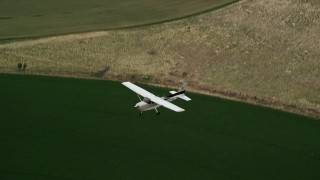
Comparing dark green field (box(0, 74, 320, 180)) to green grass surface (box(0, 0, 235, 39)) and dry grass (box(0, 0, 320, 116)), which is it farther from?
green grass surface (box(0, 0, 235, 39))

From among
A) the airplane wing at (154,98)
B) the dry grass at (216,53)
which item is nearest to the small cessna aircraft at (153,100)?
the airplane wing at (154,98)

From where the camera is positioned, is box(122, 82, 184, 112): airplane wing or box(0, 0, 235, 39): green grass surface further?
box(0, 0, 235, 39): green grass surface

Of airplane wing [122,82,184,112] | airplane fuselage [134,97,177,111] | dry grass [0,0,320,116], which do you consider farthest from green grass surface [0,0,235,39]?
airplane fuselage [134,97,177,111]

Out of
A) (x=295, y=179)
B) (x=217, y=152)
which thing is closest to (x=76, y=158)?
(x=217, y=152)

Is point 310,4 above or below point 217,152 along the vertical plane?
above

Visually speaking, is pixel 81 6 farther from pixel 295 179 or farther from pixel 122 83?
pixel 295 179

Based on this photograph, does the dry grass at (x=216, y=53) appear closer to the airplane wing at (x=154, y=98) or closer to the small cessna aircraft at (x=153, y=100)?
the small cessna aircraft at (x=153, y=100)
